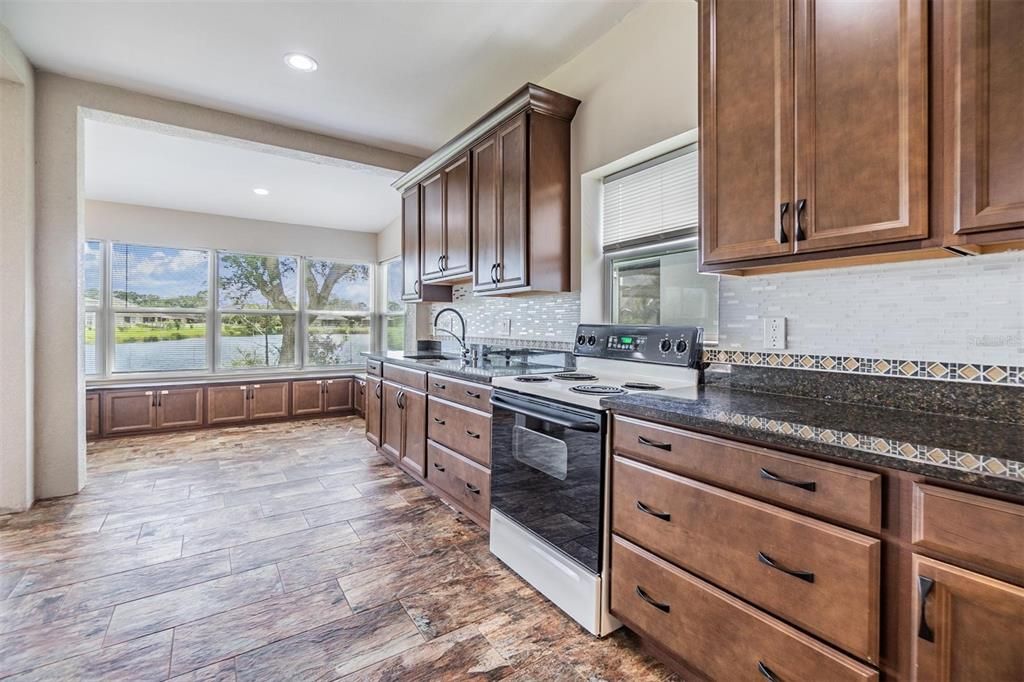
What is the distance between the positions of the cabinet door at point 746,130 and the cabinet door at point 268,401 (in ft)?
17.6

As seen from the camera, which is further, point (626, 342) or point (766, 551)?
point (626, 342)

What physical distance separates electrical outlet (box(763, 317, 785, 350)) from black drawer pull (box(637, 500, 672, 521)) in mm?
821

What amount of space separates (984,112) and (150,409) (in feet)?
21.2

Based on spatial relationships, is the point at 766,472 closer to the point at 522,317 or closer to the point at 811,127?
the point at 811,127

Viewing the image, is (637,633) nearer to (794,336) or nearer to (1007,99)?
(794,336)

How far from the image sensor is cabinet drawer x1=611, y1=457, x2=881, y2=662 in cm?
106

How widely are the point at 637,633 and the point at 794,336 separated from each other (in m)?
1.23

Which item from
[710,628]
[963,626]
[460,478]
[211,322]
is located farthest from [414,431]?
[211,322]

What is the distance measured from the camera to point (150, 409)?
197 inches

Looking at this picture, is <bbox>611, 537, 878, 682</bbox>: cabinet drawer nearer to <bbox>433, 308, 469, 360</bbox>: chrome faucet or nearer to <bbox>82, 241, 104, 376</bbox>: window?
<bbox>433, 308, 469, 360</bbox>: chrome faucet

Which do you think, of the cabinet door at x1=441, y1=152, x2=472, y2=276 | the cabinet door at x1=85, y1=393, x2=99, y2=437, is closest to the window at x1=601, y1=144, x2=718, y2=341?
the cabinet door at x1=441, y1=152, x2=472, y2=276

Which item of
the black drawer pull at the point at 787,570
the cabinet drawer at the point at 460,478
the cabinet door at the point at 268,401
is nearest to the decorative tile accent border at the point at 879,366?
the black drawer pull at the point at 787,570

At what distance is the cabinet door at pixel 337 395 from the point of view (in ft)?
19.5

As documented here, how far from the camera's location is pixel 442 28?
2.53m
